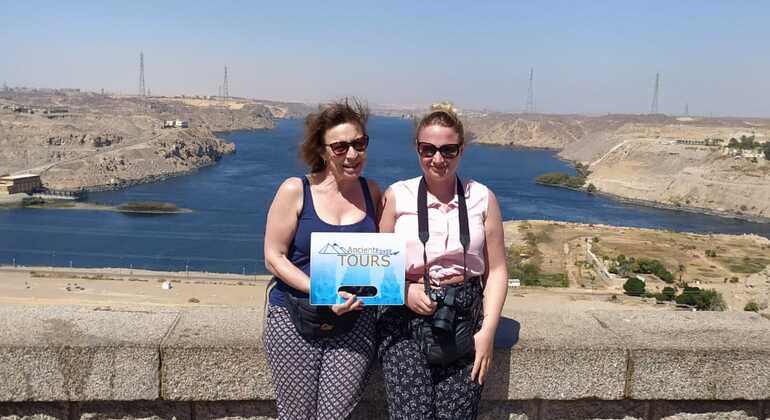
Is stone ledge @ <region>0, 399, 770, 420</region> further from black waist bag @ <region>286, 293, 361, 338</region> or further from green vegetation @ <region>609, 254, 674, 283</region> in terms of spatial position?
green vegetation @ <region>609, 254, 674, 283</region>

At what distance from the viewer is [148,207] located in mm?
65438

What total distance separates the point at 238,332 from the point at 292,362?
48cm

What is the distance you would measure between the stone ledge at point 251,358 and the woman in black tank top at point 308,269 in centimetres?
26

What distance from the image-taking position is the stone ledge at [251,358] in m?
2.88

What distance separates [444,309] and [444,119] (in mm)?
791

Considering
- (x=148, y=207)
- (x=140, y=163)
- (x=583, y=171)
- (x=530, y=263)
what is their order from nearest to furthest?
(x=530, y=263) < (x=148, y=207) < (x=140, y=163) < (x=583, y=171)

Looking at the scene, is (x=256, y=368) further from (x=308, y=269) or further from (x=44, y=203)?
(x=44, y=203)

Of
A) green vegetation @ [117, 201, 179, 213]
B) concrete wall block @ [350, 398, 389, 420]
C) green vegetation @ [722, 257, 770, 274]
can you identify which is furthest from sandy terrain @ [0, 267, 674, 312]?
green vegetation @ [117, 201, 179, 213]

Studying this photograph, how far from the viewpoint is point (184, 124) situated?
486 ft

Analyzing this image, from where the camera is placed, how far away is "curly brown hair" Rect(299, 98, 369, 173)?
9.66ft

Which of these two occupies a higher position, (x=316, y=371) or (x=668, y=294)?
(x=316, y=371)

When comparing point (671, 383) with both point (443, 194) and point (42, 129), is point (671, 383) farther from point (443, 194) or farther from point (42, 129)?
point (42, 129)

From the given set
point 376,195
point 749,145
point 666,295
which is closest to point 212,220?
point 666,295

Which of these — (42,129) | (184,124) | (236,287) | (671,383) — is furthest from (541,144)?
(671,383)
